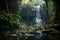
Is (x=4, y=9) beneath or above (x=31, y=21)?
above

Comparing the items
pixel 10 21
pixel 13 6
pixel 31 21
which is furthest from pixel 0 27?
pixel 31 21

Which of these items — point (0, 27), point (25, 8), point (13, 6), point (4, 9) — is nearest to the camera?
point (0, 27)

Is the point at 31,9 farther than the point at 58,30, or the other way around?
the point at 31,9

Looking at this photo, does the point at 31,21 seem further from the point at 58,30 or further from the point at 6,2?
the point at 58,30

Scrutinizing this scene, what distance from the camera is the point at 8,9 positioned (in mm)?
12445

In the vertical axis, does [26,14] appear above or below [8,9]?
below

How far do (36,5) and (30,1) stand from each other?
163cm

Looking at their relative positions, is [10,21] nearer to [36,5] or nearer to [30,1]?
[30,1]

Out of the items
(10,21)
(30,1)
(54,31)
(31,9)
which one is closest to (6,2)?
(10,21)

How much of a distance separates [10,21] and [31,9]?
29.9ft


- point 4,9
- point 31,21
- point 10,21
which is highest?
point 4,9

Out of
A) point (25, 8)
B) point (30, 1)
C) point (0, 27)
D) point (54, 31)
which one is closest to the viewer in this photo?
point (54, 31)

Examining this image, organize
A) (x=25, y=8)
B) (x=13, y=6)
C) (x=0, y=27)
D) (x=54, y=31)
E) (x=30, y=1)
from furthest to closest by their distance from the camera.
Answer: (x=25, y=8), (x=30, y=1), (x=13, y=6), (x=0, y=27), (x=54, y=31)

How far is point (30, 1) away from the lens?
18188mm
